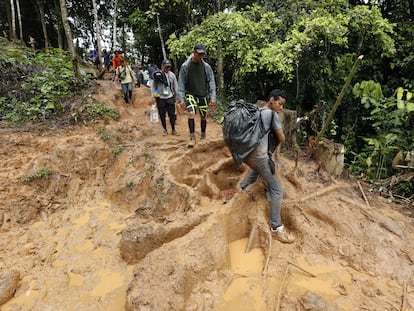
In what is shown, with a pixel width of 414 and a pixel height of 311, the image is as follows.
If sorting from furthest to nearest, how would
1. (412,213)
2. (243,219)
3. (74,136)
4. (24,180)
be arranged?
1. (74,136)
2. (24,180)
3. (412,213)
4. (243,219)

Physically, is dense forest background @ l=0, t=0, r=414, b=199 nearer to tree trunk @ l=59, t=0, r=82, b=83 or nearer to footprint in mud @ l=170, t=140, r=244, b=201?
tree trunk @ l=59, t=0, r=82, b=83

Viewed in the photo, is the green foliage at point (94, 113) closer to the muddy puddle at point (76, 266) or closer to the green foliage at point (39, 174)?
the green foliage at point (39, 174)

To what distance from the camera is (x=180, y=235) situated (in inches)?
137

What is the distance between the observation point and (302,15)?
7.93 metres

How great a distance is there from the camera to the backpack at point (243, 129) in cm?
337

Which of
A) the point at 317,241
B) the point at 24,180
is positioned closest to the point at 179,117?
the point at 24,180

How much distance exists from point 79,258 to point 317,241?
3.21m

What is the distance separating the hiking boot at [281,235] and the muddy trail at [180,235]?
7 centimetres

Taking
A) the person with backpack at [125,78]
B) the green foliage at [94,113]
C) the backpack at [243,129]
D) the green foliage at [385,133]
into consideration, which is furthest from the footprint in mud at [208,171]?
the person with backpack at [125,78]

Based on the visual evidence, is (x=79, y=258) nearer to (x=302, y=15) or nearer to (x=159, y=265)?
(x=159, y=265)

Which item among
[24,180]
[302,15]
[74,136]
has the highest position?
[302,15]

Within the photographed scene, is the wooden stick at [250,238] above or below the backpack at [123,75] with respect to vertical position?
below

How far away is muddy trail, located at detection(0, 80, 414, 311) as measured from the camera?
2908 millimetres

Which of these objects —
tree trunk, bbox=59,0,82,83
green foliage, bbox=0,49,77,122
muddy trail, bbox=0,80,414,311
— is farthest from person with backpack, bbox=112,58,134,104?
muddy trail, bbox=0,80,414,311
